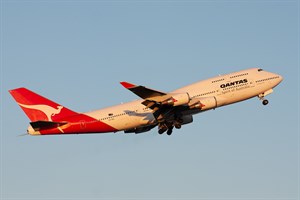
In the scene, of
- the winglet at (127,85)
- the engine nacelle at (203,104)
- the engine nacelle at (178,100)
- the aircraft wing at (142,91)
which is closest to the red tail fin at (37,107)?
the aircraft wing at (142,91)

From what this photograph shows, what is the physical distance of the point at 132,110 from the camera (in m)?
58.2

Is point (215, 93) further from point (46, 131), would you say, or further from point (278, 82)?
point (46, 131)

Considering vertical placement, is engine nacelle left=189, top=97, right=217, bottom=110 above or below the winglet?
below

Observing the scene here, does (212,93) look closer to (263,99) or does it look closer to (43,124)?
(263,99)

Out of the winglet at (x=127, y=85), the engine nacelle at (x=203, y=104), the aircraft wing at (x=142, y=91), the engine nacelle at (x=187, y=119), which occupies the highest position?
the winglet at (x=127, y=85)

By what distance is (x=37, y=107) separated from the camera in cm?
5969

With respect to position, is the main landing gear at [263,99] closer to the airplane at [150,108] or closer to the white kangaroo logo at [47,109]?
the airplane at [150,108]

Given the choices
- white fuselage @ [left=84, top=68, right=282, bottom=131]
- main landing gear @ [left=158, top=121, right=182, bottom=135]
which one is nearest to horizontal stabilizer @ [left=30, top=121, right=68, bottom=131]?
white fuselage @ [left=84, top=68, right=282, bottom=131]

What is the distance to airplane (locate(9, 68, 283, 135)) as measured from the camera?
56.7m

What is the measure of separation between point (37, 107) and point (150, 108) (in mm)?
12398

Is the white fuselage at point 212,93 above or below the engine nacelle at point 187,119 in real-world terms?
above

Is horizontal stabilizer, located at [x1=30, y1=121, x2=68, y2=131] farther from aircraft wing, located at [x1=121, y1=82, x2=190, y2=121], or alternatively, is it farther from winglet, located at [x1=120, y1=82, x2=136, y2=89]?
aircraft wing, located at [x1=121, y1=82, x2=190, y2=121]

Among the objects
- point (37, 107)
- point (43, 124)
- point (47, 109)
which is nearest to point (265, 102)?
point (47, 109)

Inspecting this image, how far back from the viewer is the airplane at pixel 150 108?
5669 centimetres
